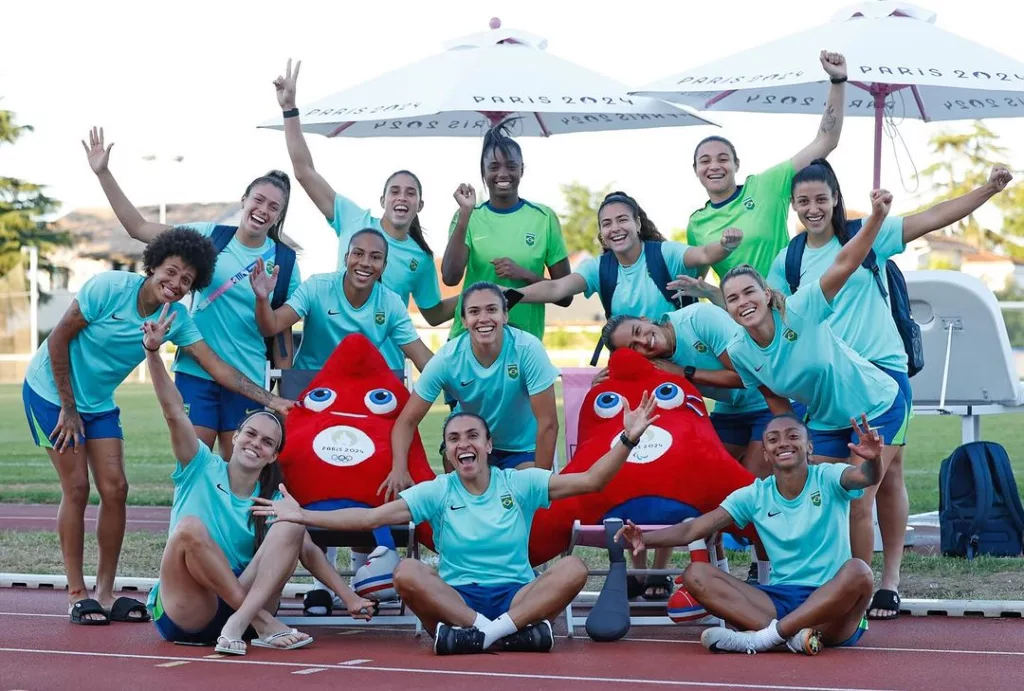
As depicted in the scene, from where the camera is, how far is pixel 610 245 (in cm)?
685

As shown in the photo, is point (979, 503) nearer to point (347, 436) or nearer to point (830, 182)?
point (830, 182)

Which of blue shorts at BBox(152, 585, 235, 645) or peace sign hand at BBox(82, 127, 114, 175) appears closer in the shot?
blue shorts at BBox(152, 585, 235, 645)

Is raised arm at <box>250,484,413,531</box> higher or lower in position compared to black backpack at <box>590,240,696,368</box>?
lower

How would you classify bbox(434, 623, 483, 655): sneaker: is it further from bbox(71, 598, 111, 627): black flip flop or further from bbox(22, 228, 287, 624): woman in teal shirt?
bbox(71, 598, 111, 627): black flip flop

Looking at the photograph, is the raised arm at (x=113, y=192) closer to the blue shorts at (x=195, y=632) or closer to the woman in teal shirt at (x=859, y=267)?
the blue shorts at (x=195, y=632)

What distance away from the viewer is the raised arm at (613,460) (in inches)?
221

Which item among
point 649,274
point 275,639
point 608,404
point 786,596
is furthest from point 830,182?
point 275,639

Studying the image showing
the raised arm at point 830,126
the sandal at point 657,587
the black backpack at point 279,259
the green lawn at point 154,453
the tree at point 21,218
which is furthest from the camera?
the tree at point 21,218

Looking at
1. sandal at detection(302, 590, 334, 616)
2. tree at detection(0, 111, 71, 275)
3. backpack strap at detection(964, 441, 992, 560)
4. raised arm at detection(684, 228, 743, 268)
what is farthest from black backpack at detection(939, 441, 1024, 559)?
tree at detection(0, 111, 71, 275)

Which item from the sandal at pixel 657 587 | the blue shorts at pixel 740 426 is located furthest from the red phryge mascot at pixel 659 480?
the sandal at pixel 657 587

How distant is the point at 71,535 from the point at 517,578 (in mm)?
2150

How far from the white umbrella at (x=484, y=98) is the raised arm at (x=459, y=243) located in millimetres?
829

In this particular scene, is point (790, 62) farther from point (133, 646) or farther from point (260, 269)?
point (133, 646)

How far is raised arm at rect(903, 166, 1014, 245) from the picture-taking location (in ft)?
20.0
